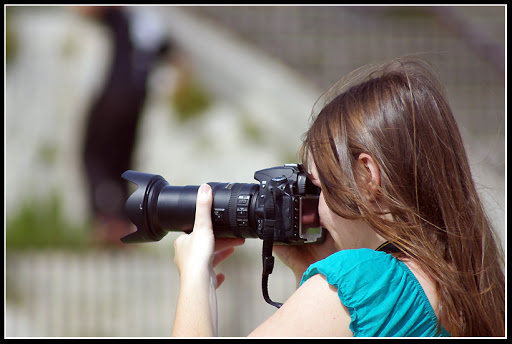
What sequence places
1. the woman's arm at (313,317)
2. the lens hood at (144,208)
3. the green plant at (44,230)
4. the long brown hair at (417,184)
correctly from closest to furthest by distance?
the woman's arm at (313,317) < the long brown hair at (417,184) < the lens hood at (144,208) < the green plant at (44,230)

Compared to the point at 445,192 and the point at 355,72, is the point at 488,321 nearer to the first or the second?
the point at 445,192

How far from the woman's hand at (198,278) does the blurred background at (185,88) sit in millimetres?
2239

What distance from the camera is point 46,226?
3.61m

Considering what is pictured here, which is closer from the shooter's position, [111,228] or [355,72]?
[355,72]

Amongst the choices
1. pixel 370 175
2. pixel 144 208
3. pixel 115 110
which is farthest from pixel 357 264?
pixel 115 110

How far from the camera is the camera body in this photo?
1269 mm

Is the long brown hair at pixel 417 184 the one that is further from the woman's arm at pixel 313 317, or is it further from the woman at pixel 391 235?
the woman's arm at pixel 313 317

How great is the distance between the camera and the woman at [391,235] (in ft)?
3.25

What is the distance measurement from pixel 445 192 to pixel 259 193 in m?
0.45

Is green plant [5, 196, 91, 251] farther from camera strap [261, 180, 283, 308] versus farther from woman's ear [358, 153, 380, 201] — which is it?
woman's ear [358, 153, 380, 201]

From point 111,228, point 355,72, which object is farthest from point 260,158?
point 355,72

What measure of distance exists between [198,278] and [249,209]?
26 centimetres

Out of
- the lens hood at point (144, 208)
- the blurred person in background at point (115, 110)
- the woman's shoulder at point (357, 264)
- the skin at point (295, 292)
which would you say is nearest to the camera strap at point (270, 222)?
the skin at point (295, 292)

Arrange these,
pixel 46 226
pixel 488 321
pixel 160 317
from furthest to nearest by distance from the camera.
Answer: pixel 46 226
pixel 160 317
pixel 488 321
